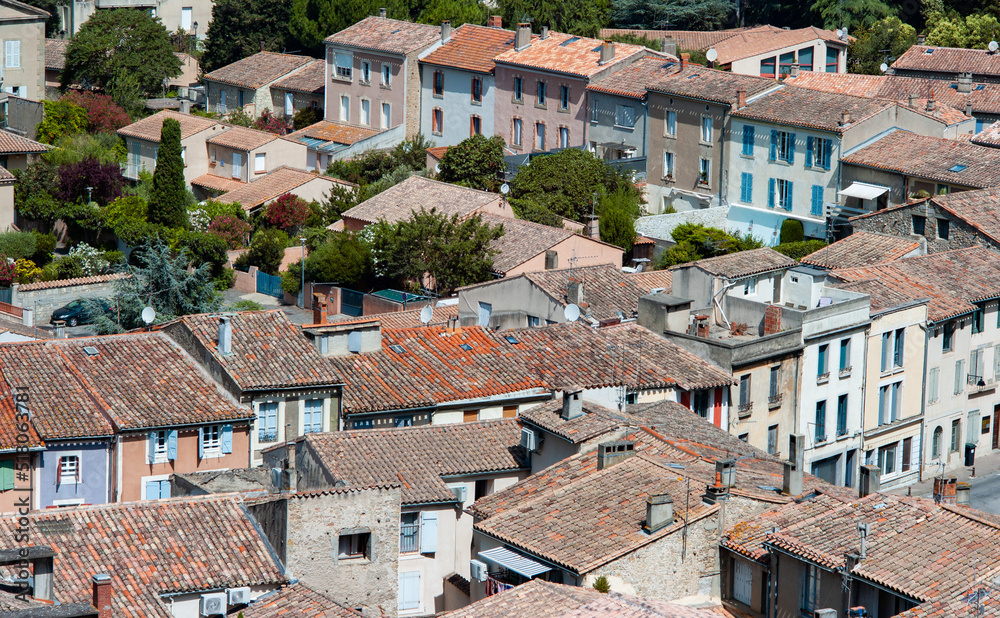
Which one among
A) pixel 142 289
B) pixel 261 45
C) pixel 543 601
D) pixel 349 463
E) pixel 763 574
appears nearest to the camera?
pixel 543 601

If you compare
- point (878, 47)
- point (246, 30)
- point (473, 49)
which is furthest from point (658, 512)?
point (246, 30)

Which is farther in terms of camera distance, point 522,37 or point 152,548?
point 522,37

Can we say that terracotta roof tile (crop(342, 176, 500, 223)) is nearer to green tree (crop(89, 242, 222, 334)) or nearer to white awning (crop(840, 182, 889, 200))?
green tree (crop(89, 242, 222, 334))

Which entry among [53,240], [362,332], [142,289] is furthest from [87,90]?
[362,332]

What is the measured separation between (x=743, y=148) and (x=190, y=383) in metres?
35.9

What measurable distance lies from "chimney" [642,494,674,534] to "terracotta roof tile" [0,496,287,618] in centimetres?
724

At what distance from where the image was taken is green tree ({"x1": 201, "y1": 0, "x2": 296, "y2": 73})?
105 metres

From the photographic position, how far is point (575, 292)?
50406 mm

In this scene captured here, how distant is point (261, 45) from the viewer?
104500mm

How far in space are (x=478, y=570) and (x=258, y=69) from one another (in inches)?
2806

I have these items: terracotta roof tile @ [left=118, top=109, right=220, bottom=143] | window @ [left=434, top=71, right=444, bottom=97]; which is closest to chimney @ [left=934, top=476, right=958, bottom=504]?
window @ [left=434, top=71, right=444, bottom=97]

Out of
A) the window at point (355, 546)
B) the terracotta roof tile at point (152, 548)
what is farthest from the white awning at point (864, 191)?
the terracotta roof tile at point (152, 548)

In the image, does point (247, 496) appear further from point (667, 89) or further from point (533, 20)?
point (533, 20)

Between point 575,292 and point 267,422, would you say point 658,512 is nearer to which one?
point 267,422
